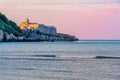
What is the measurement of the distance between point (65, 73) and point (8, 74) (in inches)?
253

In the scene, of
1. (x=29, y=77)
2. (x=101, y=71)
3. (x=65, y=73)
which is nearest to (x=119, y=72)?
(x=101, y=71)

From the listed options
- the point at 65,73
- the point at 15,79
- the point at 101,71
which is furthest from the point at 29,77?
the point at 101,71

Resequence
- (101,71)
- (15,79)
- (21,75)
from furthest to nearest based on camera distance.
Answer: (101,71) → (21,75) → (15,79)

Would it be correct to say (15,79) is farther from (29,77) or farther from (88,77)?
(88,77)

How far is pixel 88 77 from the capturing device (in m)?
51.5

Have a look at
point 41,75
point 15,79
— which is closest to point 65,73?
point 41,75

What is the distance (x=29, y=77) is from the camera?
5153cm

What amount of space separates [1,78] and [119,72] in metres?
14.2

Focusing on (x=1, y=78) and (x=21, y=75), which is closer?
(x=1, y=78)

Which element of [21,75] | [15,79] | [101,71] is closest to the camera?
[15,79]

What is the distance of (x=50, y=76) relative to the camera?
5250cm

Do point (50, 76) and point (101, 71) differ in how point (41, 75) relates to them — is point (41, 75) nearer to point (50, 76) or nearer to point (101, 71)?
point (50, 76)

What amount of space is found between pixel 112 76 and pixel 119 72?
14.5ft

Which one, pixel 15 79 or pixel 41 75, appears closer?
pixel 15 79
